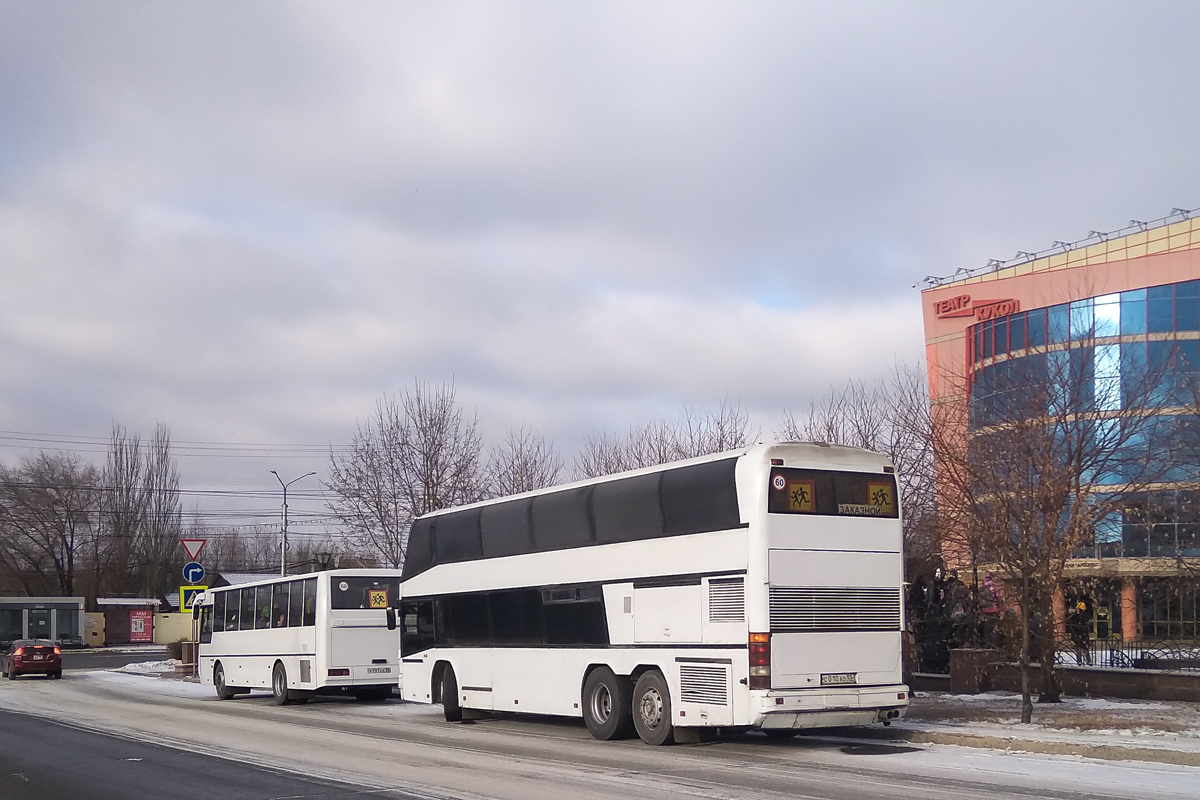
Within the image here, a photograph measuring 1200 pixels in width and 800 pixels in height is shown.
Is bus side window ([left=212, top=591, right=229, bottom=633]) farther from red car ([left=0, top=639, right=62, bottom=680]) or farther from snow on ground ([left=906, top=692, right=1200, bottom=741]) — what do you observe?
snow on ground ([left=906, top=692, right=1200, bottom=741])

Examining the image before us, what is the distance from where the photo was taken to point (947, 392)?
23266 millimetres

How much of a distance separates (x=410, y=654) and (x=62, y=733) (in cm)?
619

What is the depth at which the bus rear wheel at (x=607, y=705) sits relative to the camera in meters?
16.7

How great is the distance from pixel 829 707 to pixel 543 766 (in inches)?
143

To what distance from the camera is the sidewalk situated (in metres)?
13.2

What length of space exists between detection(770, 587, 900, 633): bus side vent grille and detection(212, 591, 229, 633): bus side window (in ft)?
69.2

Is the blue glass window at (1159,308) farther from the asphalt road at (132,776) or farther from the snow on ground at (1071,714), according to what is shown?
the asphalt road at (132,776)

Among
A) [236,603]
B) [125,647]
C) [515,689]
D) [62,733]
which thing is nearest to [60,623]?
[125,647]

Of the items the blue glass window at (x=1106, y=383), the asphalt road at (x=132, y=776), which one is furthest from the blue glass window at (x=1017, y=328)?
the asphalt road at (x=132, y=776)

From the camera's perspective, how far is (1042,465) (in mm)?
16875

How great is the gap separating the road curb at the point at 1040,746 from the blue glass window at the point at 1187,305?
41322 mm

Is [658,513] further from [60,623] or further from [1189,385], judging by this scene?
[60,623]

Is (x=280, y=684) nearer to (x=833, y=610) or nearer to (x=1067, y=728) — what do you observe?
(x=833, y=610)

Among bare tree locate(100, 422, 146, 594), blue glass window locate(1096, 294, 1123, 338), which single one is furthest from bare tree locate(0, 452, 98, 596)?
blue glass window locate(1096, 294, 1123, 338)
